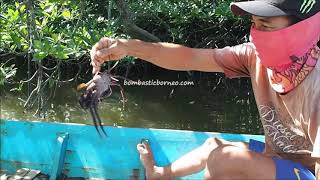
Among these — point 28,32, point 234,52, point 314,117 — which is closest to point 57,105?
point 28,32

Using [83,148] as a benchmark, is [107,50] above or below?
above

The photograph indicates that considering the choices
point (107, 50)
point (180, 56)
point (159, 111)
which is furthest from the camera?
point (159, 111)

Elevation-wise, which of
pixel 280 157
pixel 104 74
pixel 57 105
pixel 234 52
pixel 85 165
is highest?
pixel 234 52

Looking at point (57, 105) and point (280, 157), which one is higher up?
point (280, 157)

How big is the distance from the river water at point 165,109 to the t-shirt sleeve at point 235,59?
3.66m

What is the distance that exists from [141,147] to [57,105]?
444 cm

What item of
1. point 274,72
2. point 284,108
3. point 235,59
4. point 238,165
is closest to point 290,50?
point 274,72

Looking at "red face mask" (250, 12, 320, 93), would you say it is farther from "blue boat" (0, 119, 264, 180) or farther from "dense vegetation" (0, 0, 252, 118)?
"dense vegetation" (0, 0, 252, 118)

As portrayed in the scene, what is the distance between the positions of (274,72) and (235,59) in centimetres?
26

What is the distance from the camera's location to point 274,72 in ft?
7.31

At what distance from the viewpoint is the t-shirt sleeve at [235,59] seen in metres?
2.42

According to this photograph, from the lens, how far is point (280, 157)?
228 cm

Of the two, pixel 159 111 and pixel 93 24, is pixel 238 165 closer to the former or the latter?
pixel 93 24

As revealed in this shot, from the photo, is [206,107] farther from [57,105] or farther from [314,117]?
[314,117]
